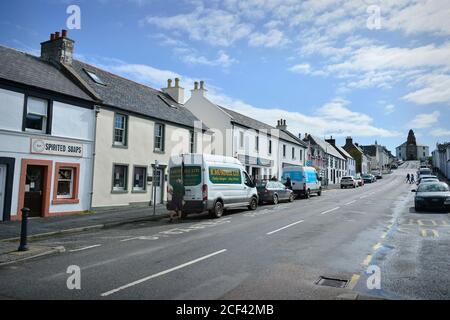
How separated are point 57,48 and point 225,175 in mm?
11694

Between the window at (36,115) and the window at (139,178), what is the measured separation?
5.99 m

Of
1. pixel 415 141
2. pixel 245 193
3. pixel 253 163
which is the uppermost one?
pixel 415 141

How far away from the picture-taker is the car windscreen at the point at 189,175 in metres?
15.3

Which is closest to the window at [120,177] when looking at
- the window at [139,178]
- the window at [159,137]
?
the window at [139,178]

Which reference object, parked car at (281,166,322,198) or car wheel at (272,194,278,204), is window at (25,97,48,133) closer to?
car wheel at (272,194,278,204)

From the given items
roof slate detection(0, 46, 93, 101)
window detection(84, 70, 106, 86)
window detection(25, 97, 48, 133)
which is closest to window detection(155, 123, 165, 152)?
window detection(84, 70, 106, 86)

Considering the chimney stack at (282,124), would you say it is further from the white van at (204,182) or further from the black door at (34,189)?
the black door at (34,189)

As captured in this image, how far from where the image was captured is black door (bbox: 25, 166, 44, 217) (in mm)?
14516

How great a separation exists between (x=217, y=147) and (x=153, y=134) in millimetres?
9085

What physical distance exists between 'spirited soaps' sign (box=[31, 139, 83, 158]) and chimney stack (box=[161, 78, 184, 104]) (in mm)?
12977

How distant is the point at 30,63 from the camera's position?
16.5 metres

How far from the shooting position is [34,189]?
14820mm
